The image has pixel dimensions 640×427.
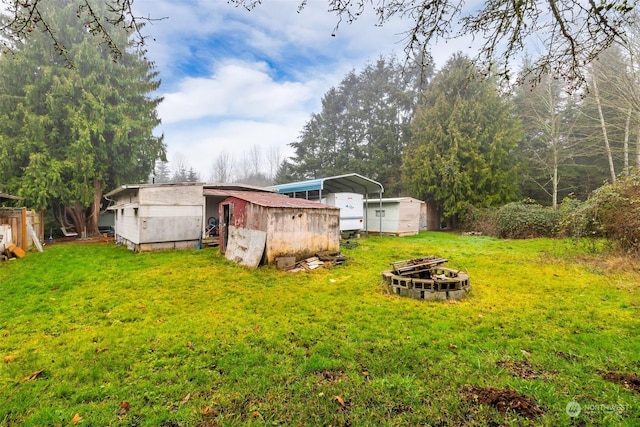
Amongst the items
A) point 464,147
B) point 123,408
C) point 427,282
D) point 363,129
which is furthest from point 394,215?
point 123,408

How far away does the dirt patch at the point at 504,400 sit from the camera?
2266 millimetres

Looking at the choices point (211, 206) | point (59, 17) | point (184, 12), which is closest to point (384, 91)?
point (211, 206)

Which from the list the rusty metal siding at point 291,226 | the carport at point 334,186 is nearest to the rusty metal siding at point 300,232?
the rusty metal siding at point 291,226

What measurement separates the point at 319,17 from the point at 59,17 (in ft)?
62.5

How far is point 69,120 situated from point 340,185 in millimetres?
13826

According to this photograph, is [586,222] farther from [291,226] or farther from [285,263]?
[285,263]

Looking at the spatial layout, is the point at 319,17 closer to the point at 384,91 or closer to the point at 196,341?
the point at 196,341

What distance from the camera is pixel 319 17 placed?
3.23m

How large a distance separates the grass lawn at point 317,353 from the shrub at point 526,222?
27.8 ft

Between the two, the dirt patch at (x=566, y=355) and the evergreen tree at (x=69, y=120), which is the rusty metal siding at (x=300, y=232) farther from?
the evergreen tree at (x=69, y=120)

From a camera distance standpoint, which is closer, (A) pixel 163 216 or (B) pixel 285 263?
(B) pixel 285 263

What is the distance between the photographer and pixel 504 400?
237 cm

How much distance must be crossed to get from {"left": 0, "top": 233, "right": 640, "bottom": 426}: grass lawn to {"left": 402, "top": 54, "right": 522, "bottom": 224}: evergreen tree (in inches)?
480

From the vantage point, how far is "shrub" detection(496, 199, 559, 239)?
13.7 meters
